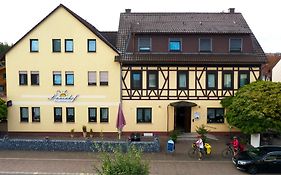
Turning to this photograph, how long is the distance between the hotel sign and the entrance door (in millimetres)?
8848

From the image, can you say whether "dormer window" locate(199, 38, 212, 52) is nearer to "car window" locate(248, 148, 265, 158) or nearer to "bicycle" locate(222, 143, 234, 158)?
"bicycle" locate(222, 143, 234, 158)

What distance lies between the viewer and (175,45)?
31.0 m

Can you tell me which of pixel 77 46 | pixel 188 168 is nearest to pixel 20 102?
pixel 77 46

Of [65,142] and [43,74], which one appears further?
[43,74]

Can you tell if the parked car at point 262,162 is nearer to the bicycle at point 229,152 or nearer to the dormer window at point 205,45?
the bicycle at point 229,152

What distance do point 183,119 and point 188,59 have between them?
5.39 meters

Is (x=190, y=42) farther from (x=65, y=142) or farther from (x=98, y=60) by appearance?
(x=65, y=142)

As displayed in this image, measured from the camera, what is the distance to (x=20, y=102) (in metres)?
31.0

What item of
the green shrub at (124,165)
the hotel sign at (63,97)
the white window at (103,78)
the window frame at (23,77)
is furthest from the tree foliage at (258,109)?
the window frame at (23,77)

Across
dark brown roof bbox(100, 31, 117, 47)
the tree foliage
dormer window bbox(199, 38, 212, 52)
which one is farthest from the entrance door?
dark brown roof bbox(100, 31, 117, 47)

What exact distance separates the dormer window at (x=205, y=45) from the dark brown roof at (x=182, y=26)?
0.59 m

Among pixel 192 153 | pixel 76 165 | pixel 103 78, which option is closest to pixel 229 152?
pixel 192 153

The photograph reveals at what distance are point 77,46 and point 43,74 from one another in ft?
12.2

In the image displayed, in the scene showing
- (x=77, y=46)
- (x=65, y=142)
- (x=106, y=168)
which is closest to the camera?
(x=106, y=168)
